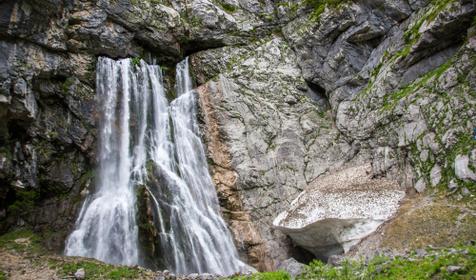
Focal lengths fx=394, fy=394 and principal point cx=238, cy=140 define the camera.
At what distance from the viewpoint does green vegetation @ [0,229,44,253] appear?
1578cm

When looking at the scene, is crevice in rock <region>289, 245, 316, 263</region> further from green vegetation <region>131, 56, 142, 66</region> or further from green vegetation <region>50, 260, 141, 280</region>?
green vegetation <region>131, 56, 142, 66</region>

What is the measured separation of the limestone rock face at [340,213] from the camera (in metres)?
16.3

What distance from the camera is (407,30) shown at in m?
22.2

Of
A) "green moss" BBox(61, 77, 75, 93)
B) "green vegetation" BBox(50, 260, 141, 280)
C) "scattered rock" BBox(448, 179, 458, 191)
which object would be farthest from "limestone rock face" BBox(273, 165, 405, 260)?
"green moss" BBox(61, 77, 75, 93)

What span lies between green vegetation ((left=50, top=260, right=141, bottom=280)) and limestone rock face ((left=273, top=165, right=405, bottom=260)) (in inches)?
294

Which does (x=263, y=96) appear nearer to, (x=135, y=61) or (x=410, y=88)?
(x=135, y=61)

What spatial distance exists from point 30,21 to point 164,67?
9.00 meters

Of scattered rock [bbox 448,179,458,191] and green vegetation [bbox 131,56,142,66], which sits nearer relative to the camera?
scattered rock [bbox 448,179,458,191]

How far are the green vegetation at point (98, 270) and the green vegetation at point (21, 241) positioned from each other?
2.16m

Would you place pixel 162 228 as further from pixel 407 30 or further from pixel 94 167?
pixel 407 30

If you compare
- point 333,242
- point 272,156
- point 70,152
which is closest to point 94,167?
point 70,152

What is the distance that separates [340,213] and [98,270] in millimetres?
9777

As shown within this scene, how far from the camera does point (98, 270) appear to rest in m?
13.7

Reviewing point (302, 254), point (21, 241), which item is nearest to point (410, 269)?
point (302, 254)
